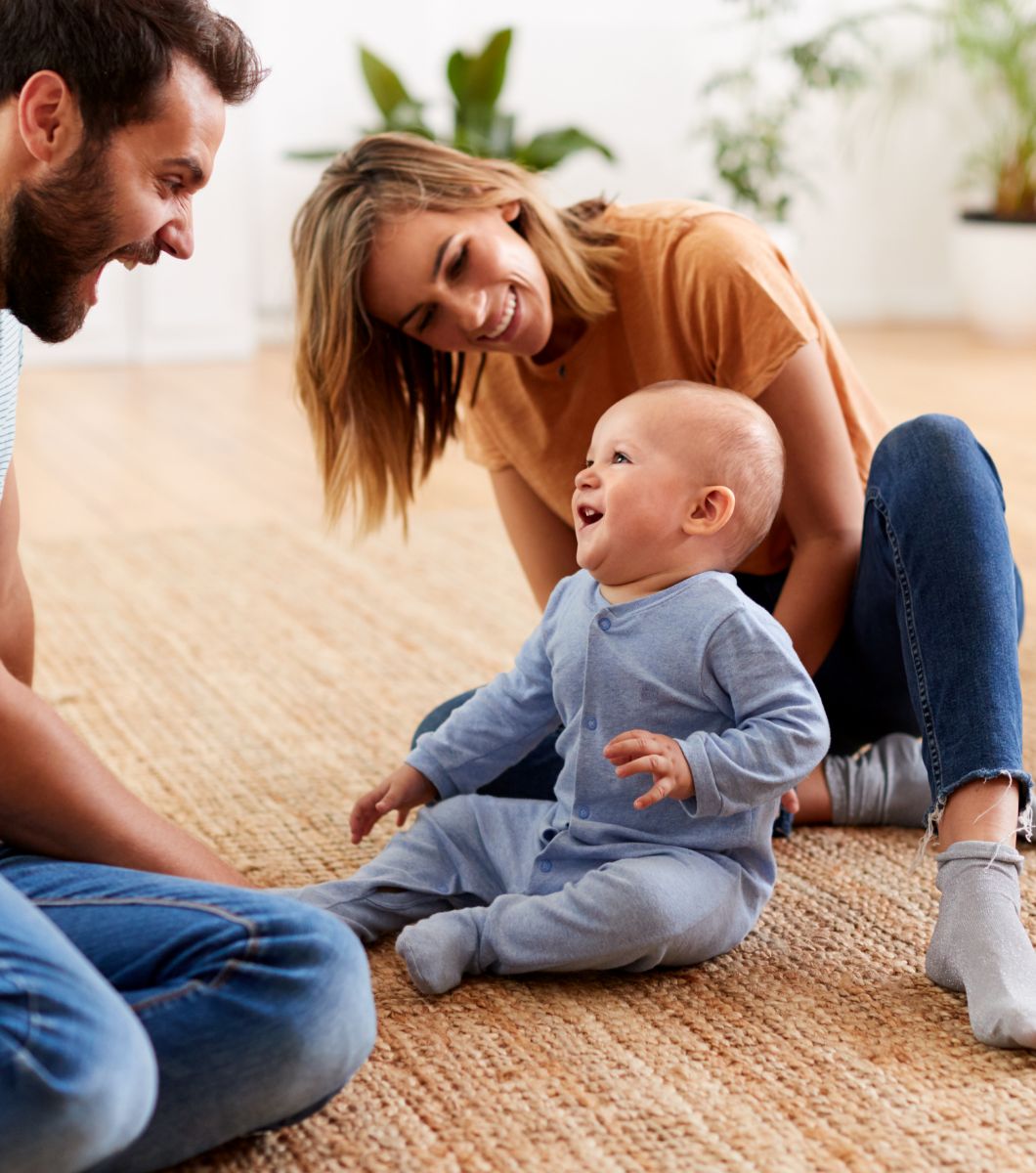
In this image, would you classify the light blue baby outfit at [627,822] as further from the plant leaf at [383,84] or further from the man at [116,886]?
the plant leaf at [383,84]

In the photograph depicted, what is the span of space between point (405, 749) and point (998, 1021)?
0.81 meters

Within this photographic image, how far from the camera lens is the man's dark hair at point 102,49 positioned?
106cm

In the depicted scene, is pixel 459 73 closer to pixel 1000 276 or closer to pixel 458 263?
pixel 1000 276

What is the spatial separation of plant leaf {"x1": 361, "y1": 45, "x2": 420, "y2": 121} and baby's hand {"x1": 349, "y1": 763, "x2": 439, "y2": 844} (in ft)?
11.4

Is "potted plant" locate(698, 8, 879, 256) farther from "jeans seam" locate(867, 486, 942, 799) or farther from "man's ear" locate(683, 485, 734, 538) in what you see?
"man's ear" locate(683, 485, 734, 538)

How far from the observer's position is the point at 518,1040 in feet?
3.57

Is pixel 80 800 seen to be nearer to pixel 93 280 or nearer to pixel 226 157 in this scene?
pixel 93 280

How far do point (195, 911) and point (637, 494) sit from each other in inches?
18.0

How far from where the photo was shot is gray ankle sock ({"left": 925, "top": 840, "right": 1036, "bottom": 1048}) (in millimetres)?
1047

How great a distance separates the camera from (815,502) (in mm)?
1395

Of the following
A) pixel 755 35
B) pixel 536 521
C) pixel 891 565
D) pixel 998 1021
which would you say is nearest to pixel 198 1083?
pixel 998 1021

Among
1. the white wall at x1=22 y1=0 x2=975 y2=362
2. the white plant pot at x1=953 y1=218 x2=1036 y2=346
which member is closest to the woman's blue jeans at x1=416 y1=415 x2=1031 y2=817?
the white wall at x1=22 y1=0 x2=975 y2=362

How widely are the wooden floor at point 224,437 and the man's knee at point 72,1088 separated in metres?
1.89

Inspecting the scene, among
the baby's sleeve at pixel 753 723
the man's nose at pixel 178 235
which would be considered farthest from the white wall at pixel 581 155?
the baby's sleeve at pixel 753 723
